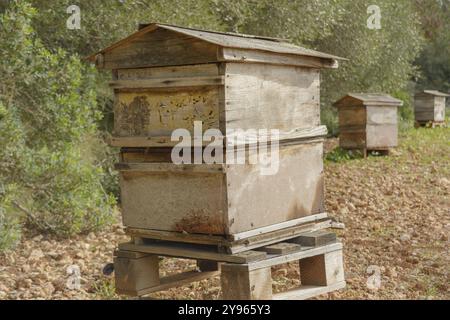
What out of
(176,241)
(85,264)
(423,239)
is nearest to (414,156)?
(423,239)

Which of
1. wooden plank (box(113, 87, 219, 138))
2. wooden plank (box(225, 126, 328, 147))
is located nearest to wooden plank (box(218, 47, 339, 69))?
wooden plank (box(113, 87, 219, 138))

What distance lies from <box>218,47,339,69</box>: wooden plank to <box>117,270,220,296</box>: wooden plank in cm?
183

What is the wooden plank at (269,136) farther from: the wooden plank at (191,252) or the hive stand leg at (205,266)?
the hive stand leg at (205,266)

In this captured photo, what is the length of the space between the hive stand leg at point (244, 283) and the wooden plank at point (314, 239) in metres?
0.61

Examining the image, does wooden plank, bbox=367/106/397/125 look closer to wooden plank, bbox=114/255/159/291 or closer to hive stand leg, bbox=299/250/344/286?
hive stand leg, bbox=299/250/344/286

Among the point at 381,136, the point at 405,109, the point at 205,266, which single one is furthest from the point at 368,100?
the point at 205,266

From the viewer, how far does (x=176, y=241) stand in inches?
195

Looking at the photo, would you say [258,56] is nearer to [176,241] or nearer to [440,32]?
[176,241]

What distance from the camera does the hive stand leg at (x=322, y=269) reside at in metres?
5.09

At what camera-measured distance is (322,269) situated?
5090 mm

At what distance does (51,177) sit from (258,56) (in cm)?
418

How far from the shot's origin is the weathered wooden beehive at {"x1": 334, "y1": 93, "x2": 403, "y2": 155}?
12.8m

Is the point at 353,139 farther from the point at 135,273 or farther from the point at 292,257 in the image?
the point at 135,273

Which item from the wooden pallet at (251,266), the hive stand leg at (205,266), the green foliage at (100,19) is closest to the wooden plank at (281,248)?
the wooden pallet at (251,266)
